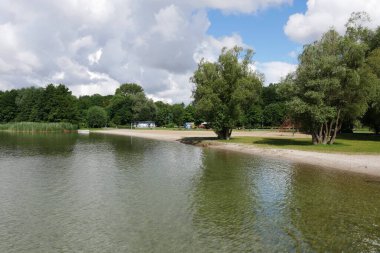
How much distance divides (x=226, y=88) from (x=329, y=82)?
822 inches

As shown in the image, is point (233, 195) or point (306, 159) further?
point (306, 159)

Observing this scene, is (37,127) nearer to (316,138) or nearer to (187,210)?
(316,138)

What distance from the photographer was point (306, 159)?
38.1 metres

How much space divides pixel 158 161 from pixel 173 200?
18412mm

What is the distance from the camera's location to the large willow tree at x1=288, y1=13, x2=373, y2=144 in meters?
44.2

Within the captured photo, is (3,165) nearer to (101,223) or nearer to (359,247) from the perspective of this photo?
(101,223)

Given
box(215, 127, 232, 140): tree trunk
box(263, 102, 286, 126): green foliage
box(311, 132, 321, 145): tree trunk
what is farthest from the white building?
box(311, 132, 321, 145): tree trunk

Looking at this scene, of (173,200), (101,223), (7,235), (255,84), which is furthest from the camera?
(255,84)

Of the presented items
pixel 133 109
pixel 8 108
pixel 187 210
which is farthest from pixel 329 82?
pixel 8 108

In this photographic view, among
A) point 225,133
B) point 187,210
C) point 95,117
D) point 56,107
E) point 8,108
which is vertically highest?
point 8,108

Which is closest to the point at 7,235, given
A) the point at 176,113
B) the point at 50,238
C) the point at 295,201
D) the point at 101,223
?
the point at 50,238

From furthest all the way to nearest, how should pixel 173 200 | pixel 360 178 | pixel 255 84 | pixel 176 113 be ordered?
pixel 176 113
pixel 255 84
pixel 360 178
pixel 173 200

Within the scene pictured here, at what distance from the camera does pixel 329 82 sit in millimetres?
43562

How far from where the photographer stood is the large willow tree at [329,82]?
44.2 m
